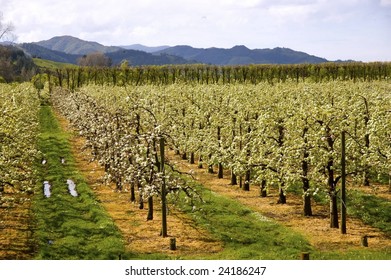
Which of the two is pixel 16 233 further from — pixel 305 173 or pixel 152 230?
pixel 305 173

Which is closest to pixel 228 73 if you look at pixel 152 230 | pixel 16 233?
pixel 152 230

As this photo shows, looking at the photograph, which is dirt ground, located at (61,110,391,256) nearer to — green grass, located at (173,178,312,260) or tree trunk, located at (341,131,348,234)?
tree trunk, located at (341,131,348,234)

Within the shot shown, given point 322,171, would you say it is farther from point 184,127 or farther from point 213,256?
point 184,127

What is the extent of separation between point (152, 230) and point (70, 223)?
6.75 metres

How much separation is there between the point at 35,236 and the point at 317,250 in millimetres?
19896

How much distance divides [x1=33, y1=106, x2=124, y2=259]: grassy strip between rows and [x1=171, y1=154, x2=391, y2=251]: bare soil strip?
8815mm

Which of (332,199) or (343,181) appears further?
(332,199)

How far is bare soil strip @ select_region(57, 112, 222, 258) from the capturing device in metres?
31.6

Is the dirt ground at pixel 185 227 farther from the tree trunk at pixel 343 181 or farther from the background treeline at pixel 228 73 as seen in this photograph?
the background treeline at pixel 228 73

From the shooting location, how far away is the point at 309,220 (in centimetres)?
3844

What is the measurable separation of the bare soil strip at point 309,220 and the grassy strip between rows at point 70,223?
28.9 ft

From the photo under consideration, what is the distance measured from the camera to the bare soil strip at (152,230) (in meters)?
31.6

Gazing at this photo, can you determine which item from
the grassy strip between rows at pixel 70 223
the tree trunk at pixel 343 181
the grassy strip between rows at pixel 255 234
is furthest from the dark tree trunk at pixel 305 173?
the grassy strip between rows at pixel 70 223

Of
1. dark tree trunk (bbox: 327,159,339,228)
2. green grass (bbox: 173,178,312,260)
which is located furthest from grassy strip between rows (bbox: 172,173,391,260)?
dark tree trunk (bbox: 327,159,339,228)
